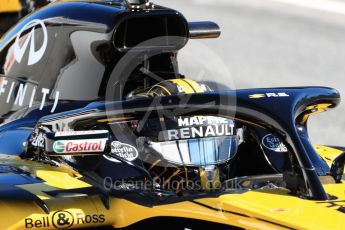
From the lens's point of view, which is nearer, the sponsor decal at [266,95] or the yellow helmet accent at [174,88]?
the sponsor decal at [266,95]

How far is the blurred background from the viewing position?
Answer: 10164 millimetres

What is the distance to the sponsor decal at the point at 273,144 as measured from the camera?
5.09m

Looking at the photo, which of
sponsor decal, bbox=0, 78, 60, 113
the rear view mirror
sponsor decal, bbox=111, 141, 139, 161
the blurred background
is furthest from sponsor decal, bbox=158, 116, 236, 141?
Result: the blurred background

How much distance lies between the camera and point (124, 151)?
15.7ft

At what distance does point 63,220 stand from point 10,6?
11.4 feet

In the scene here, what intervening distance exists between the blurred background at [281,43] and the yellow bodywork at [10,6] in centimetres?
261

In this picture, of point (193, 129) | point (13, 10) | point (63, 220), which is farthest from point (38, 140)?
point (13, 10)

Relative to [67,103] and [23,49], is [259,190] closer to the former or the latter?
[67,103]

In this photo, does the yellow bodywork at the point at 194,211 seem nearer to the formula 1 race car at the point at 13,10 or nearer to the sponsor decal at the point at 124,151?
the sponsor decal at the point at 124,151

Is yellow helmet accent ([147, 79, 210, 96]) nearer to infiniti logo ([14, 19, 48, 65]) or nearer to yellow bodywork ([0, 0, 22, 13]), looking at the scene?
infiniti logo ([14, 19, 48, 65])

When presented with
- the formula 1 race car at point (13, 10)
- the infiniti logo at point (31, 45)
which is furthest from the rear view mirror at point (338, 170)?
the formula 1 race car at point (13, 10)

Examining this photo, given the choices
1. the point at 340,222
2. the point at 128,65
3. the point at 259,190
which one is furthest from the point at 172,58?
the point at 340,222

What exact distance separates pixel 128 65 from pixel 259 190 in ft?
4.65

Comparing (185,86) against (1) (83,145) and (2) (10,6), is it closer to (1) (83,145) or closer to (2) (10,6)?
(1) (83,145)
